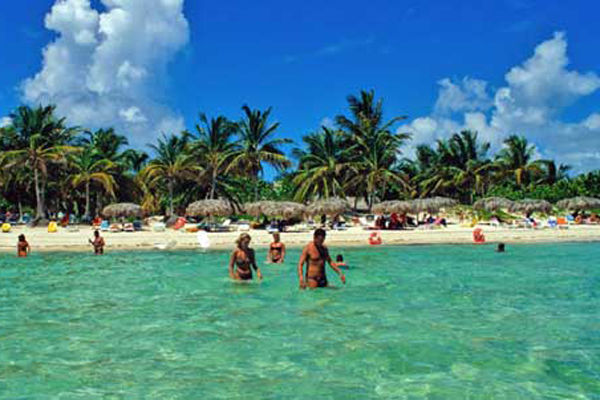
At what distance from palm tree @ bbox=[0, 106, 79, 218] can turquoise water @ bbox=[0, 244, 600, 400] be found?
2111cm

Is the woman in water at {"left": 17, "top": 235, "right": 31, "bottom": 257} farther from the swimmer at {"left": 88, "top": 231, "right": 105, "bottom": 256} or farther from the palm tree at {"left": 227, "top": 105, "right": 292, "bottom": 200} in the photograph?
the palm tree at {"left": 227, "top": 105, "right": 292, "bottom": 200}

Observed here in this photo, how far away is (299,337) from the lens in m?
6.73

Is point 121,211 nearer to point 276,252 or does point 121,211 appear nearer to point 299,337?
point 276,252

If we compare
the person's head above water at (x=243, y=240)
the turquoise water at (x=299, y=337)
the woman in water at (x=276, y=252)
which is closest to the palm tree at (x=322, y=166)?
the woman in water at (x=276, y=252)

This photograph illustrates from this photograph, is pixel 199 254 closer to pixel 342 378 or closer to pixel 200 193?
pixel 342 378

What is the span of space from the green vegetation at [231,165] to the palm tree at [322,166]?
73mm

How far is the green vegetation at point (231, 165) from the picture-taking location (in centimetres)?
3269

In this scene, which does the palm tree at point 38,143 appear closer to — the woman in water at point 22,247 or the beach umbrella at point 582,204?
the woman in water at point 22,247

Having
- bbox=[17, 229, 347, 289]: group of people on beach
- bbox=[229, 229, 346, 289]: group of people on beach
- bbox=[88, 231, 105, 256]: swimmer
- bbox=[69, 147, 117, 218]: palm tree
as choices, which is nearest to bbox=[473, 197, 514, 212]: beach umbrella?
bbox=[88, 231, 105, 256]: swimmer

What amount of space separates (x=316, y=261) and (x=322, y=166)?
Result: 86.4 ft

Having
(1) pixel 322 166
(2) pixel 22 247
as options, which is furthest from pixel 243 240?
(1) pixel 322 166

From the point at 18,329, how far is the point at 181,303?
2805 millimetres

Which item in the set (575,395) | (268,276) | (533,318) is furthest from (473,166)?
(575,395)

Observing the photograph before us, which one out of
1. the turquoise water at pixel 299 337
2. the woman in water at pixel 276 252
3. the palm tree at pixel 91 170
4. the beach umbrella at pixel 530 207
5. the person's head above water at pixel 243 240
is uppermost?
the palm tree at pixel 91 170
